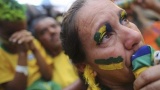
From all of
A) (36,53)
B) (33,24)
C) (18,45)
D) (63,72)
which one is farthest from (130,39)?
(33,24)

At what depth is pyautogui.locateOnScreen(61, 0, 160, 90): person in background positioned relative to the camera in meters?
1.01

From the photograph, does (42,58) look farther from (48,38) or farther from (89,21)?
(89,21)

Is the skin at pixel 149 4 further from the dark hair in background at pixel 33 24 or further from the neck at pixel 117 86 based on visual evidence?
the neck at pixel 117 86

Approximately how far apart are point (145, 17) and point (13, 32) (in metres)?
1.44

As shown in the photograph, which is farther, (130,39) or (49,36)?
(49,36)

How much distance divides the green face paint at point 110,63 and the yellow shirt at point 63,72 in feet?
3.24

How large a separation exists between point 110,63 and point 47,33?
52.9 inches

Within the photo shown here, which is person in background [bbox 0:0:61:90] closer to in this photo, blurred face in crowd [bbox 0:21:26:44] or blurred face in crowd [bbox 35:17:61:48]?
blurred face in crowd [bbox 0:21:26:44]

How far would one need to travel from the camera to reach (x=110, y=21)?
1.03 meters

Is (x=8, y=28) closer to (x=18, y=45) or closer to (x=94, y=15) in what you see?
(x=18, y=45)

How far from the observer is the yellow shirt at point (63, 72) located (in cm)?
204

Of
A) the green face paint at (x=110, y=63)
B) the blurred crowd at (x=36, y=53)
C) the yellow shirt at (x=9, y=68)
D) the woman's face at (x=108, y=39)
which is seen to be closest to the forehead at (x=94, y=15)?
the woman's face at (x=108, y=39)

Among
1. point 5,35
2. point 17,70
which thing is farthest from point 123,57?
point 5,35

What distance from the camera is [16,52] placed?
1.83 m
